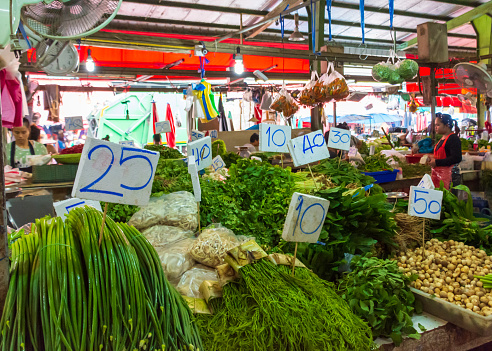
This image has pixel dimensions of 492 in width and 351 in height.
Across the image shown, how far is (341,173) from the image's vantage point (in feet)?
12.2

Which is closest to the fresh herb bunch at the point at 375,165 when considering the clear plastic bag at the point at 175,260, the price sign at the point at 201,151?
the price sign at the point at 201,151

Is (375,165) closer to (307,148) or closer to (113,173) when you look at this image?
(307,148)

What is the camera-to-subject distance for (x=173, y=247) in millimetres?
2086

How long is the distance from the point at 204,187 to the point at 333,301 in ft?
4.39

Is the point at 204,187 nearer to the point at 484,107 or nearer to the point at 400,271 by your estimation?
the point at 400,271

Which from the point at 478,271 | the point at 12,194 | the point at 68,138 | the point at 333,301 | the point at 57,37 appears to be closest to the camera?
the point at 333,301

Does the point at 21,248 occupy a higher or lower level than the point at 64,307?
higher

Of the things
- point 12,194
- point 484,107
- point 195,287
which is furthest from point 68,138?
point 484,107

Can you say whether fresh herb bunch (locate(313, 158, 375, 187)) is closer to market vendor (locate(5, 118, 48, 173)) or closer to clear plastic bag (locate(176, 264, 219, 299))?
clear plastic bag (locate(176, 264, 219, 299))

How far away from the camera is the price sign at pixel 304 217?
1.69m

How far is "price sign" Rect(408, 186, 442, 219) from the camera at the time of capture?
2305 millimetres

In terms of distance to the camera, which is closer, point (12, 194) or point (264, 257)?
point (264, 257)

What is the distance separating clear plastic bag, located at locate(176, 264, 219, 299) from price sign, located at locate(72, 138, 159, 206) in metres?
0.58

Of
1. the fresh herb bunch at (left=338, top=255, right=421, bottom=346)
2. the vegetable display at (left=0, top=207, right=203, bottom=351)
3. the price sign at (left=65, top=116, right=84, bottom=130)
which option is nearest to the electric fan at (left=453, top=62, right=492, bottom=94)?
the fresh herb bunch at (left=338, top=255, right=421, bottom=346)
